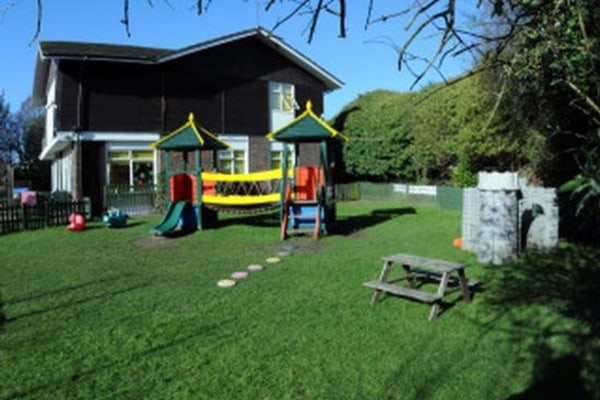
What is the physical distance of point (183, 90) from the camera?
22.3 meters

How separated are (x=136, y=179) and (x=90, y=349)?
17.0 m

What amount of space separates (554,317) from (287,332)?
10.2ft

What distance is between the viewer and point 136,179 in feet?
69.7

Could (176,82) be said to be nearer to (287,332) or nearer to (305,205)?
(305,205)

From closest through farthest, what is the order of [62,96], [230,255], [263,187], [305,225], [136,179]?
[230,255]
[305,225]
[62,96]
[136,179]
[263,187]

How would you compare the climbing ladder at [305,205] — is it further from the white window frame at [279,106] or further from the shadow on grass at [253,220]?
the white window frame at [279,106]

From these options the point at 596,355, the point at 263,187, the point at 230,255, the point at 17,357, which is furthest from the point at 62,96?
the point at 596,355

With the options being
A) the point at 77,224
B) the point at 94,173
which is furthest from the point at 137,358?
the point at 94,173

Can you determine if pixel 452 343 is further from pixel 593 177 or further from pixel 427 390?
pixel 593 177

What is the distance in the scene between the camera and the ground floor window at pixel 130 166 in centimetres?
2069

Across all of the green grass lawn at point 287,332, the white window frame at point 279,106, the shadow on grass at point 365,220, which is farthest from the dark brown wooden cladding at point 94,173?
the green grass lawn at point 287,332

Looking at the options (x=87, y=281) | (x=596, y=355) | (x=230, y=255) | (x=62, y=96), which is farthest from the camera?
(x=62, y=96)

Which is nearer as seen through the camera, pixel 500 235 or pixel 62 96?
pixel 500 235

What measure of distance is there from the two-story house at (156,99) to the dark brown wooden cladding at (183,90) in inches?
1.6
